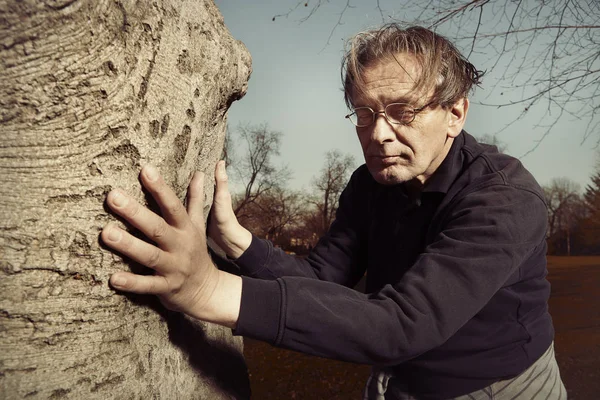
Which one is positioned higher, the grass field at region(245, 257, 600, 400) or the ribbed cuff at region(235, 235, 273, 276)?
the ribbed cuff at region(235, 235, 273, 276)

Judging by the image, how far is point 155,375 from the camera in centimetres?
162

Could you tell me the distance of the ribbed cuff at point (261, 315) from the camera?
1418 millimetres

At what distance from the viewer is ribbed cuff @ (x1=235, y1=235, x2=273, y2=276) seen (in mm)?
2328

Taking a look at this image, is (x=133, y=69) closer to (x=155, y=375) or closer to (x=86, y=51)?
(x=86, y=51)

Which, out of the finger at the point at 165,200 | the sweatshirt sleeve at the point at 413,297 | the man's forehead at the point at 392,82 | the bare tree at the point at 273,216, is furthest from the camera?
the bare tree at the point at 273,216

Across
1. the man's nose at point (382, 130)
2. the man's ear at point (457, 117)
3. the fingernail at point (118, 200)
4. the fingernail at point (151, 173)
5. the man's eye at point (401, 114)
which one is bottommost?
the fingernail at point (118, 200)

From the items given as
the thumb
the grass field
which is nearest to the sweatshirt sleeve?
the thumb

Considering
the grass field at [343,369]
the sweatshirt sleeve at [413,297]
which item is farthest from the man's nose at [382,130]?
the grass field at [343,369]

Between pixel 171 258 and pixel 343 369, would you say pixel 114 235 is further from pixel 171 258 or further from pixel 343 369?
pixel 343 369

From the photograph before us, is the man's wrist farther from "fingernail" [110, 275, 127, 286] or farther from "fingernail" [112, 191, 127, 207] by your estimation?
"fingernail" [112, 191, 127, 207]

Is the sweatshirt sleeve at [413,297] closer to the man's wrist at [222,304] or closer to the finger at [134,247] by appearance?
the man's wrist at [222,304]

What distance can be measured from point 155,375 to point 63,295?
1.65 ft

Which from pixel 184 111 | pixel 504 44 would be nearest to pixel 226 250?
pixel 184 111

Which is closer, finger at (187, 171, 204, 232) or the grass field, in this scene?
finger at (187, 171, 204, 232)
